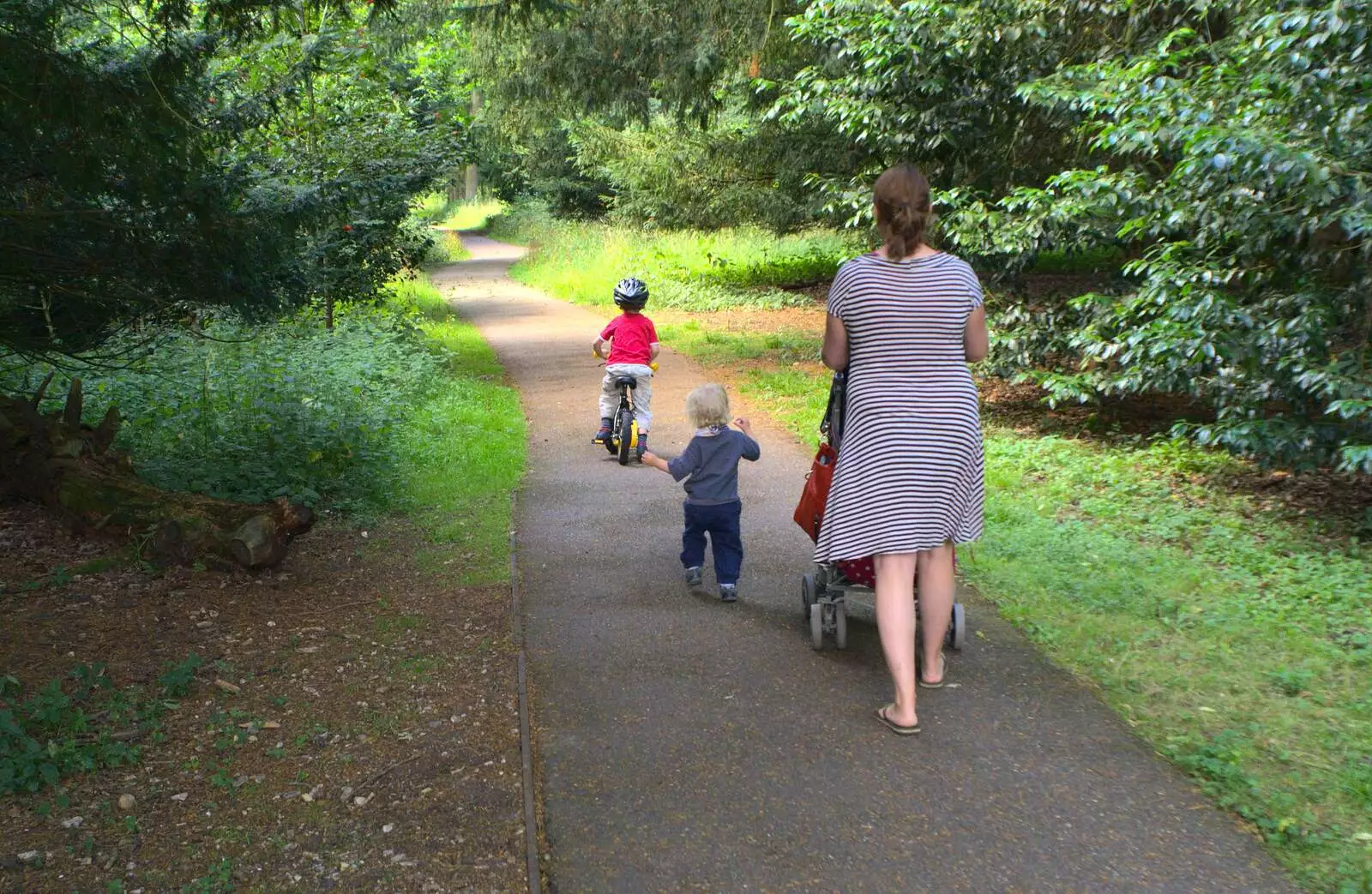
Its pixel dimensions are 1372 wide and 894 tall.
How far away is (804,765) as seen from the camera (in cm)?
439

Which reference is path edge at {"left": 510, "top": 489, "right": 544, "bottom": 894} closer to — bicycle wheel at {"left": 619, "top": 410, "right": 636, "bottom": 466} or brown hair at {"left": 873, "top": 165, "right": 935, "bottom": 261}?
brown hair at {"left": 873, "top": 165, "right": 935, "bottom": 261}

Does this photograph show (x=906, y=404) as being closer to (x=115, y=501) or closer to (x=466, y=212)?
(x=115, y=501)

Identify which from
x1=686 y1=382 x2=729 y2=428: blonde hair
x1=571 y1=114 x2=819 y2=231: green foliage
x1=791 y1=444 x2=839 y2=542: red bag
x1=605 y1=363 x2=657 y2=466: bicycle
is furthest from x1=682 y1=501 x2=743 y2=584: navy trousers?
x1=571 y1=114 x2=819 y2=231: green foliage

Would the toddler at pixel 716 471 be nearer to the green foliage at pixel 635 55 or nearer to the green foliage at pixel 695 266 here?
the green foliage at pixel 635 55

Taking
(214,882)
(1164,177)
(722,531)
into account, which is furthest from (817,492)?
(1164,177)

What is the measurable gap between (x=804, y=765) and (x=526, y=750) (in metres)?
1.07

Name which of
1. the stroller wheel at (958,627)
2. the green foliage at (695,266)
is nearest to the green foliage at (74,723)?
the stroller wheel at (958,627)

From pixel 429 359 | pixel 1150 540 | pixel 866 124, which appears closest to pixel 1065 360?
pixel 866 124

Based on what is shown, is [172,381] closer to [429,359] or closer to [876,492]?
[429,359]

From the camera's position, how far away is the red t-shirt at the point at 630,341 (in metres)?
9.82

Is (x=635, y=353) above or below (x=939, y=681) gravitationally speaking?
above

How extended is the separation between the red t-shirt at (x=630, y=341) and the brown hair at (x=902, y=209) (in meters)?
5.32

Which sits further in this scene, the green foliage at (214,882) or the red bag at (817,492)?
the red bag at (817,492)

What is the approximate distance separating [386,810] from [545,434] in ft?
25.1
